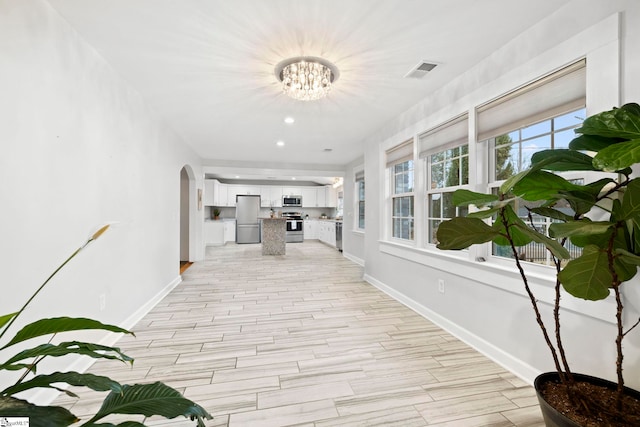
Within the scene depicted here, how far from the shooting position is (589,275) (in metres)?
1.13

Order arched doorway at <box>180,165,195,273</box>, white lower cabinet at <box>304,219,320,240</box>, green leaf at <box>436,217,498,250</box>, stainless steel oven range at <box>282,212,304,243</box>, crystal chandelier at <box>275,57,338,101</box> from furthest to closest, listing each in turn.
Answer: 1. white lower cabinet at <box>304,219,320,240</box>
2. stainless steel oven range at <box>282,212,304,243</box>
3. arched doorway at <box>180,165,195,273</box>
4. crystal chandelier at <box>275,57,338,101</box>
5. green leaf at <box>436,217,498,250</box>

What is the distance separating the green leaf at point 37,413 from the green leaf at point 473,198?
55.3 inches

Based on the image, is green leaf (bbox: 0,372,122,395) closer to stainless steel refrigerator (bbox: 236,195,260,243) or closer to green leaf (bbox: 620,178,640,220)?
green leaf (bbox: 620,178,640,220)

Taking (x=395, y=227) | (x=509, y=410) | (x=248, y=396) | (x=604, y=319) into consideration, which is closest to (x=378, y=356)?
(x=509, y=410)

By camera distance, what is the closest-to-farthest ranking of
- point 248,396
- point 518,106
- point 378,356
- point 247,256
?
point 248,396, point 518,106, point 378,356, point 247,256

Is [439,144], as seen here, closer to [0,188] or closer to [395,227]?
Result: [395,227]

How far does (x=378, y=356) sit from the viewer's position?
2.20m

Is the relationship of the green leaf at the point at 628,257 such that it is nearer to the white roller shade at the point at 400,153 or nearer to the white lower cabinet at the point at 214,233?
the white roller shade at the point at 400,153

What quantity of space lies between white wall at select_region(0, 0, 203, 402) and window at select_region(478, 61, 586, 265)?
278 cm

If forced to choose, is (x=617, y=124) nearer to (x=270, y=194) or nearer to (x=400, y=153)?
(x=400, y=153)

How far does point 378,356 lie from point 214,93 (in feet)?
9.50

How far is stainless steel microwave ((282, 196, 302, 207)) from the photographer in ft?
32.1

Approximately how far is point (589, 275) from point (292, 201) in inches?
354

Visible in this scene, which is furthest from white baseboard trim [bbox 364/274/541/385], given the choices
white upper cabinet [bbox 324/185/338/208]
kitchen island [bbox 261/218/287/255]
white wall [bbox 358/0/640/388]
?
white upper cabinet [bbox 324/185/338/208]
